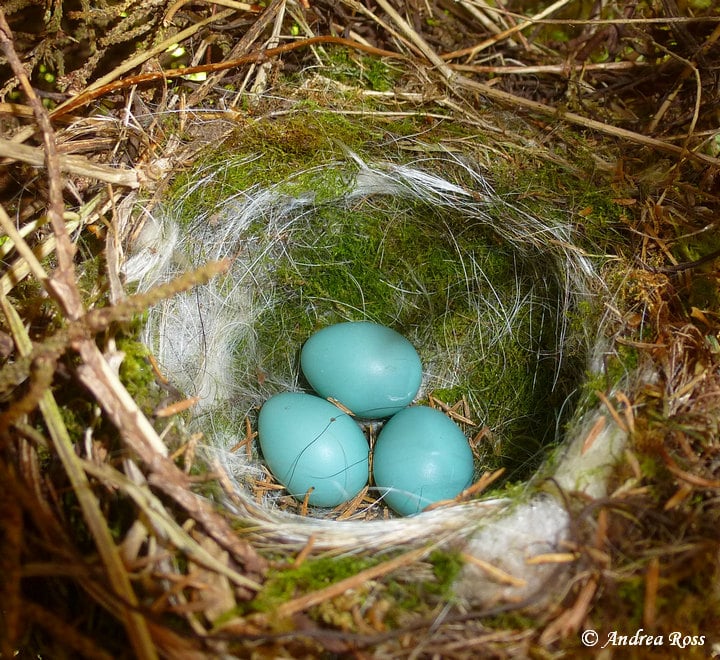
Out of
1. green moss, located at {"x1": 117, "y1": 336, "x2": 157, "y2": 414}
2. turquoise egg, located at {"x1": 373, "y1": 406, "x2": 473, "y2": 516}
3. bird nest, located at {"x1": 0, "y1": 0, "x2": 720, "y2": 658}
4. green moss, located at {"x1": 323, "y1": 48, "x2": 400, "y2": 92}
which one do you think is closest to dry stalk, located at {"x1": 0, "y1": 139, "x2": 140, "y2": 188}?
bird nest, located at {"x1": 0, "y1": 0, "x2": 720, "y2": 658}

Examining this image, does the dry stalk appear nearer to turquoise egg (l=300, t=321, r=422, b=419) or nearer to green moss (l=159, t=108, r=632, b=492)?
green moss (l=159, t=108, r=632, b=492)

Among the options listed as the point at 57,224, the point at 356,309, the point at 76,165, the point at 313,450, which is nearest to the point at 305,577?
the point at 313,450

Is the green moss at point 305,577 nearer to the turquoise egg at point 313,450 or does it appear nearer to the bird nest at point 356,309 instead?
the bird nest at point 356,309

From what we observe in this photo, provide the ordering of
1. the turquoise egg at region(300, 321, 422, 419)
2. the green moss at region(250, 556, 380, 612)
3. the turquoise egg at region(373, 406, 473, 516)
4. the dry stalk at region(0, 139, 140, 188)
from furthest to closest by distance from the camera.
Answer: the turquoise egg at region(300, 321, 422, 419), the turquoise egg at region(373, 406, 473, 516), the dry stalk at region(0, 139, 140, 188), the green moss at region(250, 556, 380, 612)

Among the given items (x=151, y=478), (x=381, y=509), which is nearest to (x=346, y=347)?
(x=381, y=509)

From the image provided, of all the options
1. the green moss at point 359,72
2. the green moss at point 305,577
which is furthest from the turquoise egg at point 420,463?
the green moss at point 359,72

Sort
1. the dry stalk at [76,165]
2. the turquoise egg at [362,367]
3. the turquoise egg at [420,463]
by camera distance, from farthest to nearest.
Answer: the turquoise egg at [362,367] → the turquoise egg at [420,463] → the dry stalk at [76,165]

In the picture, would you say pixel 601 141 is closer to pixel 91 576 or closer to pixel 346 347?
pixel 346 347
